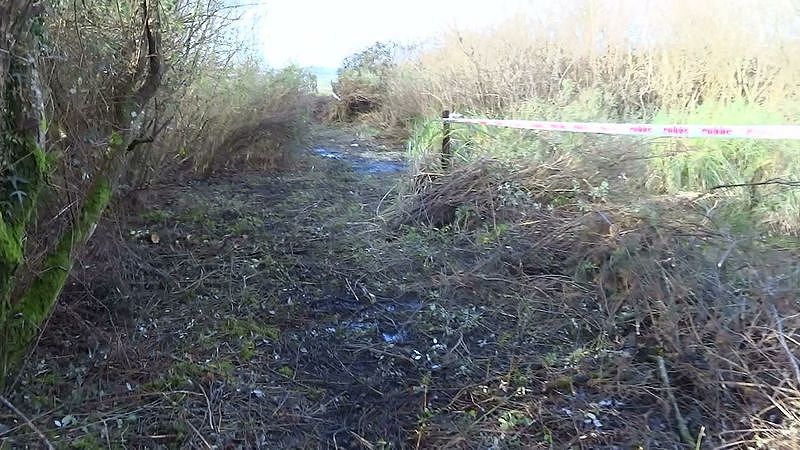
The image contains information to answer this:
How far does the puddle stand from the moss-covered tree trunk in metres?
6.48

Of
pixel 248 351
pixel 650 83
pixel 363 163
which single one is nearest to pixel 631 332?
pixel 248 351

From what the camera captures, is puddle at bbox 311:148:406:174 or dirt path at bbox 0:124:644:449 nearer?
dirt path at bbox 0:124:644:449

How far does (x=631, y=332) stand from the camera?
3711mm

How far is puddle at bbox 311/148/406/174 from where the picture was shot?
9.89 metres

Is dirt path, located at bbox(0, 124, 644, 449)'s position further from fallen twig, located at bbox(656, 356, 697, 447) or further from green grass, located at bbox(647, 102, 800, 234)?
green grass, located at bbox(647, 102, 800, 234)

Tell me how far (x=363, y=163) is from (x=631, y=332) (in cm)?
739

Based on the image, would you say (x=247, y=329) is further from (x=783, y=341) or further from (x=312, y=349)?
(x=783, y=341)

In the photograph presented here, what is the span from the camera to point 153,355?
11.9 ft

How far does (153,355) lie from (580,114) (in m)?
5.25

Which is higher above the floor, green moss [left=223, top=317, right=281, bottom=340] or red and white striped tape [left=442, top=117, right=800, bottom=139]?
red and white striped tape [left=442, top=117, right=800, bottom=139]

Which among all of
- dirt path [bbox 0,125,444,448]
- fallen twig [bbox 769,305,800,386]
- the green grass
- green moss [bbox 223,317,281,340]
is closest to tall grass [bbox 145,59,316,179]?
dirt path [bbox 0,125,444,448]

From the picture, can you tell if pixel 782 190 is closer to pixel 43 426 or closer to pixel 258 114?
pixel 43 426

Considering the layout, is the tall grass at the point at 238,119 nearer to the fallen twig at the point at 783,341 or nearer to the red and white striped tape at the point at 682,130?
the red and white striped tape at the point at 682,130

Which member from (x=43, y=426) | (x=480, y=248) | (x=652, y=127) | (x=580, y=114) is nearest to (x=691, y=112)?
(x=580, y=114)
